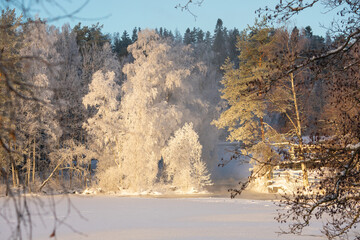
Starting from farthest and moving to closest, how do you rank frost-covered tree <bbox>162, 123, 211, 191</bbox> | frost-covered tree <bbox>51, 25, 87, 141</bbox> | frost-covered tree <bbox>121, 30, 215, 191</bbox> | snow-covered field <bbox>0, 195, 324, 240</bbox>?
frost-covered tree <bbox>51, 25, 87, 141</bbox> → frost-covered tree <bbox>162, 123, 211, 191</bbox> → frost-covered tree <bbox>121, 30, 215, 191</bbox> → snow-covered field <bbox>0, 195, 324, 240</bbox>

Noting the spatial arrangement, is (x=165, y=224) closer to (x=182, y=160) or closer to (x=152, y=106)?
(x=182, y=160)

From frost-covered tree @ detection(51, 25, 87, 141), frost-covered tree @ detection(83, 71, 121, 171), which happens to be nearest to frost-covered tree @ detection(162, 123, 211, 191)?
frost-covered tree @ detection(83, 71, 121, 171)

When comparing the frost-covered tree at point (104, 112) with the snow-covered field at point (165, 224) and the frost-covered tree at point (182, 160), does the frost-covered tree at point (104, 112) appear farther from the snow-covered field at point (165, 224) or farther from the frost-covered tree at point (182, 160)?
the snow-covered field at point (165, 224)

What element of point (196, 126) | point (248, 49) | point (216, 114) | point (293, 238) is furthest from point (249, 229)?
point (216, 114)

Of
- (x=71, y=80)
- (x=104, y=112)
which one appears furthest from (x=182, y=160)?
(x=71, y=80)

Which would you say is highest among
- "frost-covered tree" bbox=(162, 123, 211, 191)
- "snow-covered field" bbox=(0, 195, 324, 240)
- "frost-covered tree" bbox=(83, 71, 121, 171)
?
"frost-covered tree" bbox=(83, 71, 121, 171)

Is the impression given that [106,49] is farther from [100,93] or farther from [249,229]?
[249,229]

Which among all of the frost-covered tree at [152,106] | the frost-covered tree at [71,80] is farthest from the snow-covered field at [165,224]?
the frost-covered tree at [71,80]

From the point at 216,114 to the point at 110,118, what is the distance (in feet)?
33.8

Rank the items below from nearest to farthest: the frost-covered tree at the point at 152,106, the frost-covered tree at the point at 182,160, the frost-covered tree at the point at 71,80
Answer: the frost-covered tree at the point at 152,106 < the frost-covered tree at the point at 182,160 < the frost-covered tree at the point at 71,80

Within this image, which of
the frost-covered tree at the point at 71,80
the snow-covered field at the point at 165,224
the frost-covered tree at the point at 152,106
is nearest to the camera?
the snow-covered field at the point at 165,224

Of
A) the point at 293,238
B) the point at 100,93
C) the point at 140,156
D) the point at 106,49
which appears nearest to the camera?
the point at 293,238

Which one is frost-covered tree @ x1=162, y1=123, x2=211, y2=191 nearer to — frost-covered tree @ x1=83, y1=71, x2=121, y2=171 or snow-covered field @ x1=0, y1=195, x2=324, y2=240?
frost-covered tree @ x1=83, y1=71, x2=121, y2=171

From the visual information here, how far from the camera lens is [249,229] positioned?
9.12 m
